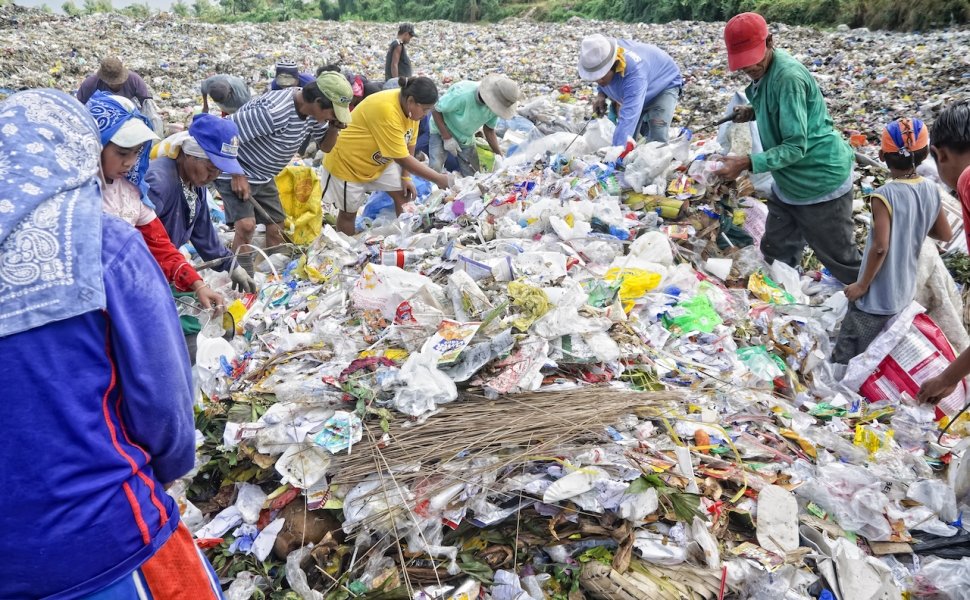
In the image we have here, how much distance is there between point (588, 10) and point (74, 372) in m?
26.9

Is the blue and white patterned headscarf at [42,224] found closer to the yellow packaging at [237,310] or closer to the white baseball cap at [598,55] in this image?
the yellow packaging at [237,310]

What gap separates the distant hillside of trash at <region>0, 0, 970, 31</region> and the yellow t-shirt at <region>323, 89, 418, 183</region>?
12.2 m

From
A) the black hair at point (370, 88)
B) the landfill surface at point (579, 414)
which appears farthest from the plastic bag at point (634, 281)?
the black hair at point (370, 88)

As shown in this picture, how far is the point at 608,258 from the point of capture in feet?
12.2

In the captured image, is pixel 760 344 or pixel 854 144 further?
pixel 854 144

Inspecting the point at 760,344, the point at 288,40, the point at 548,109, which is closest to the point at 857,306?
the point at 760,344

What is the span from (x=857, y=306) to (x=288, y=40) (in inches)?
524

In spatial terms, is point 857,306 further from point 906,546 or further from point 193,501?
point 193,501

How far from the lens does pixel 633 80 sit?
457cm

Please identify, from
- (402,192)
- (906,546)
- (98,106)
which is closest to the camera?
(98,106)

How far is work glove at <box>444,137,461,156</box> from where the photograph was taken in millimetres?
5820

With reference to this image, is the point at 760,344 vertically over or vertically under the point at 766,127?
under

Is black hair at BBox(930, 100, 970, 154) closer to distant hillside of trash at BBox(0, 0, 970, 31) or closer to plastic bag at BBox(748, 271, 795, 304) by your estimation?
plastic bag at BBox(748, 271, 795, 304)

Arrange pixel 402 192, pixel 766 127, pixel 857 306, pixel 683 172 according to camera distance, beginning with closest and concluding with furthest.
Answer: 1. pixel 857 306
2. pixel 766 127
3. pixel 683 172
4. pixel 402 192
